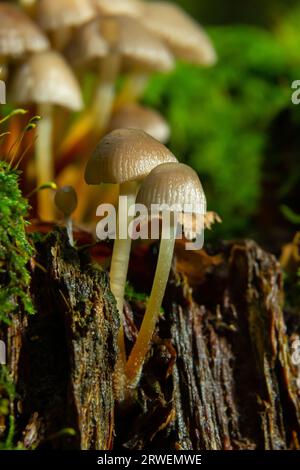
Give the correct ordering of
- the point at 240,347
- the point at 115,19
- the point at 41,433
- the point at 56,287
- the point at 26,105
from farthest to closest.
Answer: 1. the point at 26,105
2. the point at 115,19
3. the point at 240,347
4. the point at 56,287
5. the point at 41,433

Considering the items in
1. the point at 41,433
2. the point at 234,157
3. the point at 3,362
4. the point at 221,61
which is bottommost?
the point at 41,433

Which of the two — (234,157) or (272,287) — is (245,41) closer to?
(234,157)

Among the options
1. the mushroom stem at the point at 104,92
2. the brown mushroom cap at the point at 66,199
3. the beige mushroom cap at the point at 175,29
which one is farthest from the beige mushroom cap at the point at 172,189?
the beige mushroom cap at the point at 175,29

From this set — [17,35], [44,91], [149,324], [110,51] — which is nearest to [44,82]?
[44,91]

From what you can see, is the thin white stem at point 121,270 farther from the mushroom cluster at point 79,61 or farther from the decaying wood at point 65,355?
the mushroom cluster at point 79,61

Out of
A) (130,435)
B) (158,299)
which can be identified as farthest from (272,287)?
(130,435)

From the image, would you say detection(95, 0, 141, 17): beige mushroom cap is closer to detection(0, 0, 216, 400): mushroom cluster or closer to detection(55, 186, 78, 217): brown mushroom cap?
detection(0, 0, 216, 400): mushroom cluster
